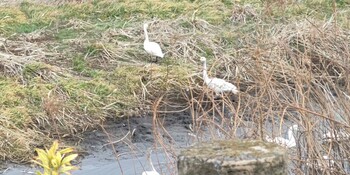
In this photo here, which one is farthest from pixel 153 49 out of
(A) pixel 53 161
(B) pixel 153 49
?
(A) pixel 53 161

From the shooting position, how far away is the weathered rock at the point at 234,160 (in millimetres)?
2875

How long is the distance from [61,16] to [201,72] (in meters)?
3.32

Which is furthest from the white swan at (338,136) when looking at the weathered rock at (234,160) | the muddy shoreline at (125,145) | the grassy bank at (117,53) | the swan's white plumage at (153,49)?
the swan's white plumage at (153,49)

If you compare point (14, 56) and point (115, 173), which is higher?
point (14, 56)

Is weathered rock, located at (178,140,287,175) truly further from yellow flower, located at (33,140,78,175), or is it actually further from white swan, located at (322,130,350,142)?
white swan, located at (322,130,350,142)

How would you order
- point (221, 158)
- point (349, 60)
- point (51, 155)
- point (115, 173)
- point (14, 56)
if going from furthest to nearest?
point (14, 56), point (115, 173), point (349, 60), point (51, 155), point (221, 158)

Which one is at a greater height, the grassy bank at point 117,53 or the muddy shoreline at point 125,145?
the grassy bank at point 117,53

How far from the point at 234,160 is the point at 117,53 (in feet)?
25.4

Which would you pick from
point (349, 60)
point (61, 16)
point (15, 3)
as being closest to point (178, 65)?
point (61, 16)

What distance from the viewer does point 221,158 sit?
289 cm

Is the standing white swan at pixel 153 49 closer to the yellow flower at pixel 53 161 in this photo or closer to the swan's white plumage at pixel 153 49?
the swan's white plumage at pixel 153 49

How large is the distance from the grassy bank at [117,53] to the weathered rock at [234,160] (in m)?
3.54

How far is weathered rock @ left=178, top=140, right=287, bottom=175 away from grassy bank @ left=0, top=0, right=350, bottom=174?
354cm

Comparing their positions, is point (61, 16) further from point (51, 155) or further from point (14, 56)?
point (51, 155)
